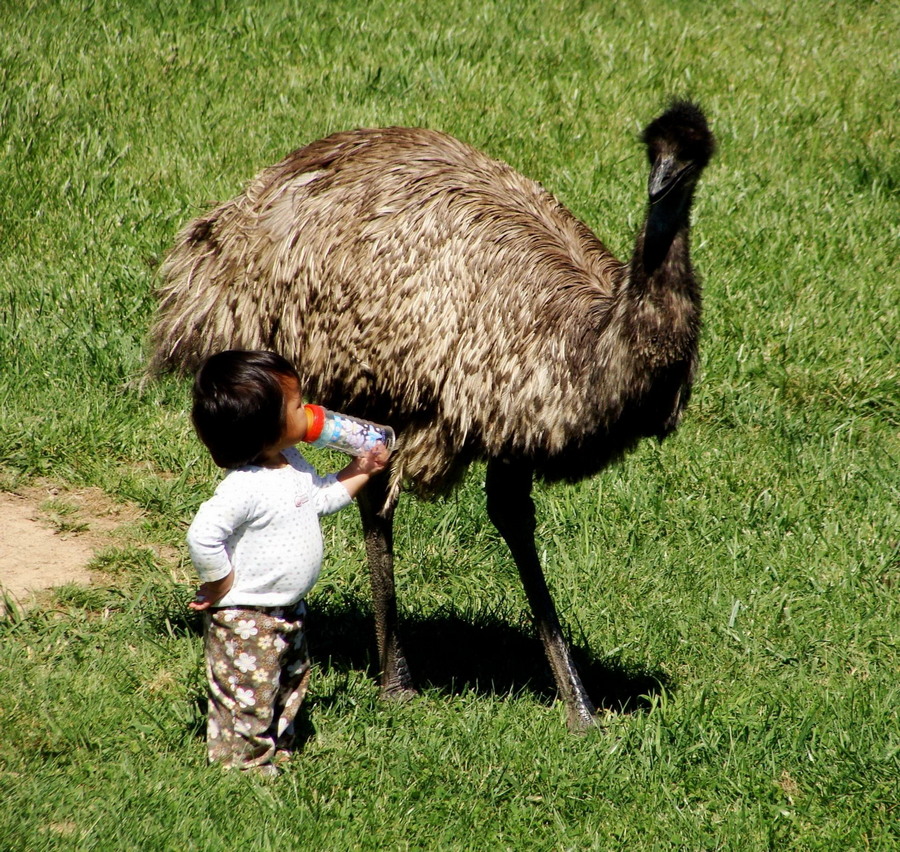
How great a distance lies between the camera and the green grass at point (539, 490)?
3.93 metres

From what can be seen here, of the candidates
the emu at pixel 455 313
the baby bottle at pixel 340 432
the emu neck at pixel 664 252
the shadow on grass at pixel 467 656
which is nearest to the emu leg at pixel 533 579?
the emu at pixel 455 313

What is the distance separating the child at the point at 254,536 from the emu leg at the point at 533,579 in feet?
2.14

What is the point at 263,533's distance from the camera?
363cm

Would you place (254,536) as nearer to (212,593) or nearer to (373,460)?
(212,593)

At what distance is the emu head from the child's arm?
114 cm

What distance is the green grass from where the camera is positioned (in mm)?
3934

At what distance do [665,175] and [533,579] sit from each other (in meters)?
1.49

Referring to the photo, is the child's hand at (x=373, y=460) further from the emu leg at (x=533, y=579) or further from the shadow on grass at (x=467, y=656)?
the shadow on grass at (x=467, y=656)

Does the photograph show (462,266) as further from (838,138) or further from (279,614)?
(838,138)

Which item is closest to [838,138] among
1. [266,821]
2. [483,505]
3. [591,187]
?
[591,187]

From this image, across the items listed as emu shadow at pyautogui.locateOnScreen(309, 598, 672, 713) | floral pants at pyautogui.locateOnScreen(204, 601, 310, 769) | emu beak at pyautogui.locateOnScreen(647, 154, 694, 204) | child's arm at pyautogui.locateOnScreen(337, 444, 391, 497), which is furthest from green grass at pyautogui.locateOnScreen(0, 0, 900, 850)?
emu beak at pyautogui.locateOnScreen(647, 154, 694, 204)

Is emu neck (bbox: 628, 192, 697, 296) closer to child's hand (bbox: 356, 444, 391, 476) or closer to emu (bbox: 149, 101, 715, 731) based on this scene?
emu (bbox: 149, 101, 715, 731)

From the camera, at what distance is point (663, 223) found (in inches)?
147

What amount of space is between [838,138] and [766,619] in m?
5.08
